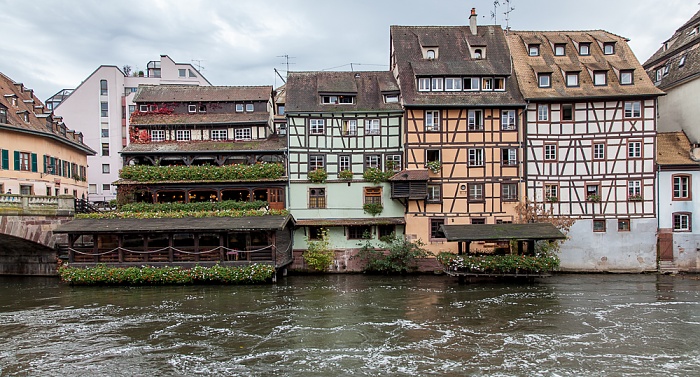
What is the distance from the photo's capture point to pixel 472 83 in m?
33.6

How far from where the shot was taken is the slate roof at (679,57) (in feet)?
111

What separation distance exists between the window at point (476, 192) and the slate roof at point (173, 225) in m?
12.0

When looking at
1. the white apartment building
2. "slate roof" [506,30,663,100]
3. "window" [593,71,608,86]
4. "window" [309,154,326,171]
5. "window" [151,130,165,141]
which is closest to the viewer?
"slate roof" [506,30,663,100]

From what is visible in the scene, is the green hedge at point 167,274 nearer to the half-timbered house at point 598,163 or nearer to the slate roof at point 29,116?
the slate roof at point 29,116

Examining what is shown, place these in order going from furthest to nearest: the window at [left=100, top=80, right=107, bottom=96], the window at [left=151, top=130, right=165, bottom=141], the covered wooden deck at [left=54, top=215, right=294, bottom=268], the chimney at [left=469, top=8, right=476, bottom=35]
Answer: the window at [left=100, top=80, right=107, bottom=96] → the chimney at [left=469, top=8, right=476, bottom=35] → the window at [left=151, top=130, right=165, bottom=141] → the covered wooden deck at [left=54, top=215, right=294, bottom=268]

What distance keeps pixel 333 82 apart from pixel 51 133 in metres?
20.7

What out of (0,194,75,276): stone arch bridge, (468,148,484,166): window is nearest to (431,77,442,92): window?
(468,148,484,166): window

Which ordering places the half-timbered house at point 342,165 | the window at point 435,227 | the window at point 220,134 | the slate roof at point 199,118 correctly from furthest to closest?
the window at point 220,134 < the slate roof at point 199,118 < the half-timbered house at point 342,165 < the window at point 435,227

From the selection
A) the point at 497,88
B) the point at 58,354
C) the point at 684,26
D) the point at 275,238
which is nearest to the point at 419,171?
the point at 497,88

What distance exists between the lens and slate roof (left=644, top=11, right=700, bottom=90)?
33812mm

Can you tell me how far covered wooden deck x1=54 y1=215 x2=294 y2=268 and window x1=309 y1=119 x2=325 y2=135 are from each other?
246 inches

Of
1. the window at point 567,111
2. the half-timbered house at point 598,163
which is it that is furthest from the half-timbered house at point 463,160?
the window at point 567,111

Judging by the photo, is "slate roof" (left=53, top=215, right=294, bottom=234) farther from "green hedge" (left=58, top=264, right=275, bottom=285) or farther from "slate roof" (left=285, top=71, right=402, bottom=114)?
"slate roof" (left=285, top=71, right=402, bottom=114)

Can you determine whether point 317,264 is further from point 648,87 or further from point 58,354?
point 648,87
